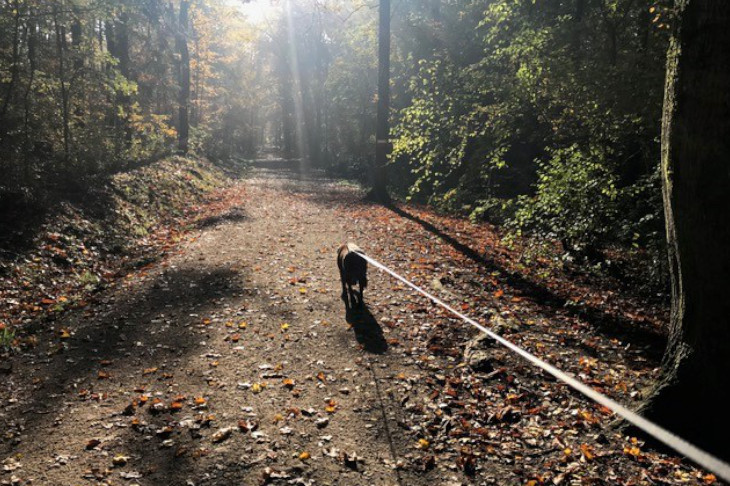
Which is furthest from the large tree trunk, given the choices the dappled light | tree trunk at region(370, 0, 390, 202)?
tree trunk at region(370, 0, 390, 202)

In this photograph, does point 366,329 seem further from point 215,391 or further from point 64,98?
point 64,98

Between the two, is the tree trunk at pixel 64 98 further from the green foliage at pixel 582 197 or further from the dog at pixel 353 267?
the green foliage at pixel 582 197

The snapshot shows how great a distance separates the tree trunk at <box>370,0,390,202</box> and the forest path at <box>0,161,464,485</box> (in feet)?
30.9

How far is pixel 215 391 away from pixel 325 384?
1287 millimetres

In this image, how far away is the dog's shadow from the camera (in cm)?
579

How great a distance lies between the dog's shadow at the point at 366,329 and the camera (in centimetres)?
579

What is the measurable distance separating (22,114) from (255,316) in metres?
7.99

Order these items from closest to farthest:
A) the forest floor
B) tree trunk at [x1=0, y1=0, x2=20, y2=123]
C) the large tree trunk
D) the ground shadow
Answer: the large tree trunk, the forest floor, tree trunk at [x1=0, y1=0, x2=20, y2=123], the ground shadow

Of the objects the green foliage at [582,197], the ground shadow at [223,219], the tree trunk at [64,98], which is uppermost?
the tree trunk at [64,98]

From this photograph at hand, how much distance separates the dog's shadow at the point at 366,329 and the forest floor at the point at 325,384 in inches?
1.2

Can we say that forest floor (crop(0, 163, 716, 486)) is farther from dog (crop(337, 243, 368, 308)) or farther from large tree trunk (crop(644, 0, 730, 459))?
dog (crop(337, 243, 368, 308))

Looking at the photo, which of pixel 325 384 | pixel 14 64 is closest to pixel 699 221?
pixel 325 384

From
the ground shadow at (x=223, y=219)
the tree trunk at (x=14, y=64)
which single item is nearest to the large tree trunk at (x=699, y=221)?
the ground shadow at (x=223, y=219)

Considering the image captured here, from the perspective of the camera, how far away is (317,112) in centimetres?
4459
